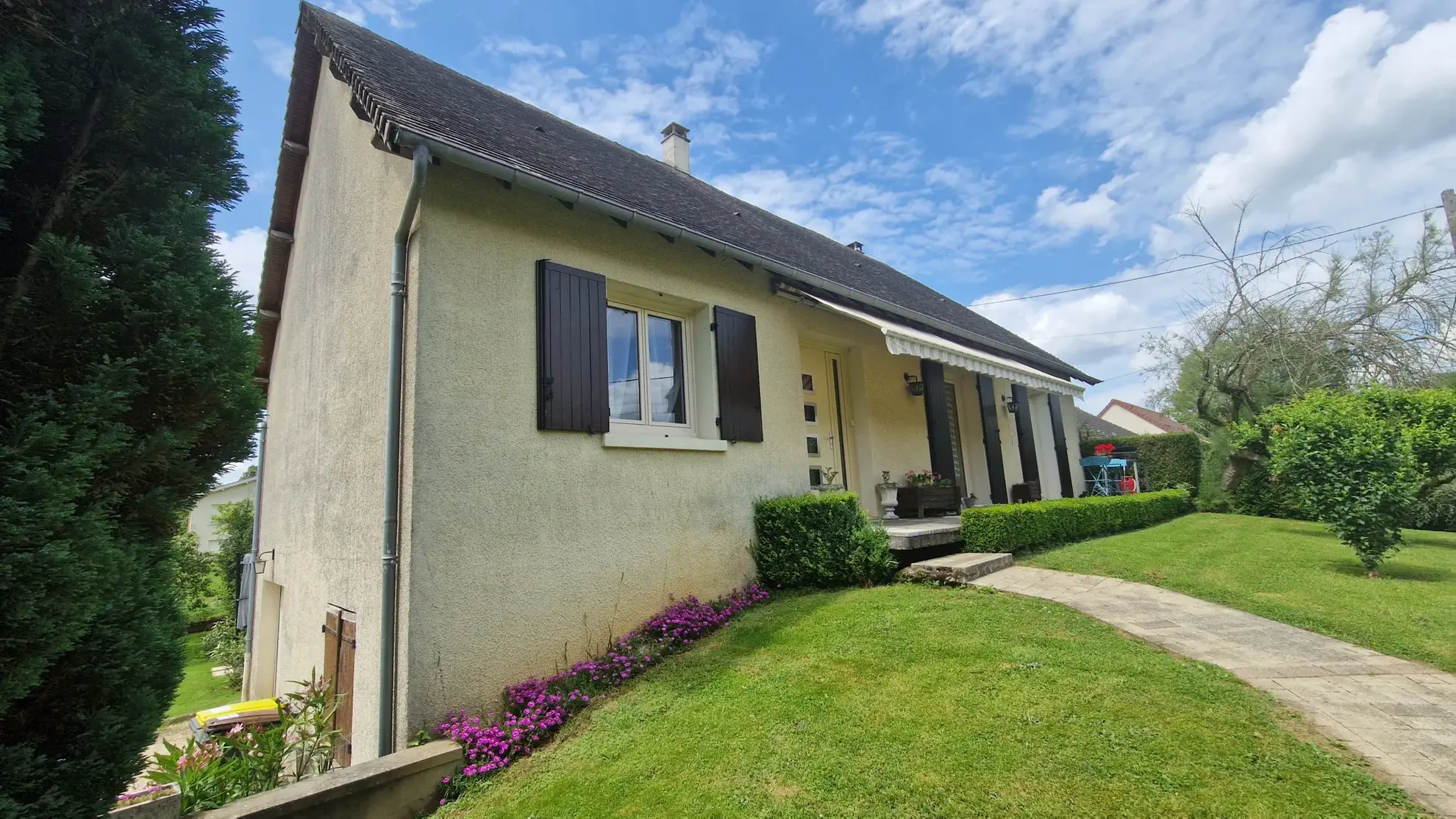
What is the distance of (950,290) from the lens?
23.1 metres

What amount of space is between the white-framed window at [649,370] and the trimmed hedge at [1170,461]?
19585mm

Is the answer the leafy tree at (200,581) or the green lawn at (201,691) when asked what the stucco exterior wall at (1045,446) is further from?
the leafy tree at (200,581)

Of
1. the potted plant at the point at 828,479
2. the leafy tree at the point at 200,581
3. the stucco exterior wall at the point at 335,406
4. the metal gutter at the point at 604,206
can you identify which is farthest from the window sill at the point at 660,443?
the leafy tree at the point at 200,581

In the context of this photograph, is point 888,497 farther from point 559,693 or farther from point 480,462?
point 480,462

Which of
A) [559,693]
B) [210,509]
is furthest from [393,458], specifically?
[210,509]

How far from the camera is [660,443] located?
7.45 meters

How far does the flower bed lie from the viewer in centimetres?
513

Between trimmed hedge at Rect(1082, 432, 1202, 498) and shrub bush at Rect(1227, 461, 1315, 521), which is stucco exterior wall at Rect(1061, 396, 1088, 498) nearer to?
trimmed hedge at Rect(1082, 432, 1202, 498)

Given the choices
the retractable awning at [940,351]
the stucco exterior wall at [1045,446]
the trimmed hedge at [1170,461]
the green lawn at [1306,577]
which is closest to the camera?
the green lawn at [1306,577]

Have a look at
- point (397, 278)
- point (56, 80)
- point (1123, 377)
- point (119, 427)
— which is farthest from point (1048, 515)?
point (1123, 377)

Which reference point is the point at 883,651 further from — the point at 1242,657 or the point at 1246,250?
the point at 1246,250

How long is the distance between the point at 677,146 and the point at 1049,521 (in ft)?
42.6

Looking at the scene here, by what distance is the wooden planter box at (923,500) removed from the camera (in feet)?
40.3

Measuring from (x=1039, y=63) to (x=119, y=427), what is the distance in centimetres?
1522
